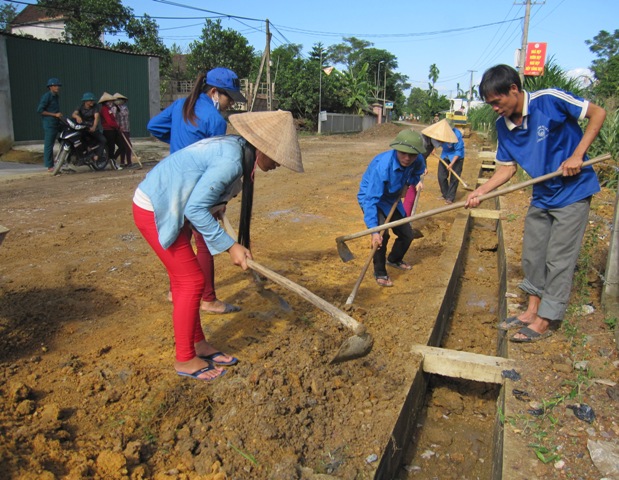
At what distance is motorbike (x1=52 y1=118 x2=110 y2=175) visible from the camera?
995cm

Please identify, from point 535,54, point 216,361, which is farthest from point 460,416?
point 535,54

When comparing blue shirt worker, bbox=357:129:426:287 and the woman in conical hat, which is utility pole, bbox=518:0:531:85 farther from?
the woman in conical hat

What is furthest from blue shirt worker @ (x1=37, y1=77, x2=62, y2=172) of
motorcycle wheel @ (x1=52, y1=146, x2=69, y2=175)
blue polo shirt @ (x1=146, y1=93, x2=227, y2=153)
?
blue polo shirt @ (x1=146, y1=93, x2=227, y2=153)

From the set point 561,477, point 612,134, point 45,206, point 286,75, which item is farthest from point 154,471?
point 286,75

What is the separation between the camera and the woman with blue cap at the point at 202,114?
11.2 feet

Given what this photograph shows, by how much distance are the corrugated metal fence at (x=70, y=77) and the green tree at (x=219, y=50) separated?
1513cm

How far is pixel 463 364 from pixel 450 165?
557 cm

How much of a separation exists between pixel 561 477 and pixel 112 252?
14.4 feet

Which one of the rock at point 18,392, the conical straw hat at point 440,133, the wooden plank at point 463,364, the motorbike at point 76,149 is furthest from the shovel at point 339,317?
the motorbike at point 76,149

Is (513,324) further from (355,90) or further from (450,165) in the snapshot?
(355,90)

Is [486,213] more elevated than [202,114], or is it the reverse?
[202,114]

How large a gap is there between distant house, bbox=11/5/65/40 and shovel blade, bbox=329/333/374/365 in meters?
36.3

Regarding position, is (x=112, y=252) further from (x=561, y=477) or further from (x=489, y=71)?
(x=561, y=477)

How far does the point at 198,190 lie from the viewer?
251 centimetres
